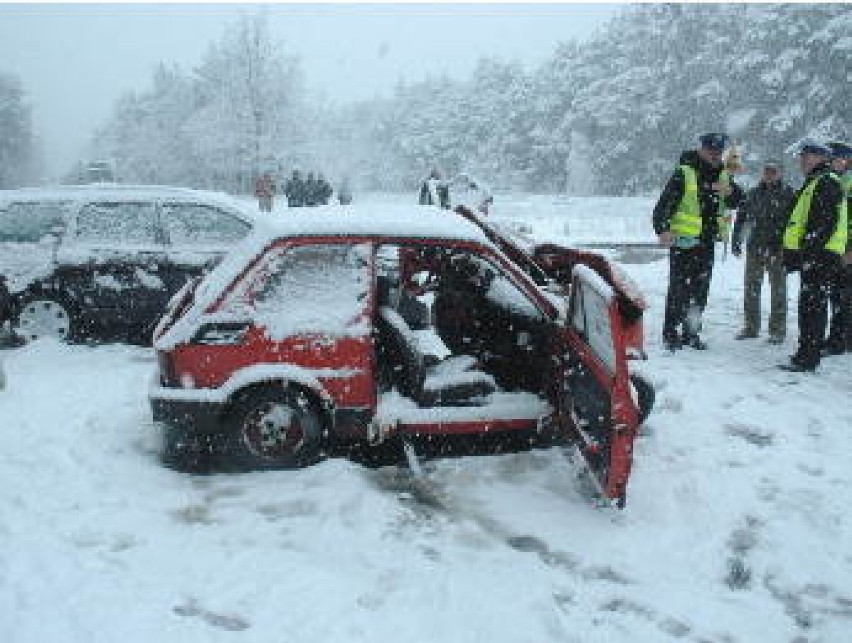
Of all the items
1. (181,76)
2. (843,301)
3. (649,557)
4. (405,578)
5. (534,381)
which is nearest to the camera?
(405,578)

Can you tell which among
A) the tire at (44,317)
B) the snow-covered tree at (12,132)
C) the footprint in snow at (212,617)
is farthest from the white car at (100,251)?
the snow-covered tree at (12,132)

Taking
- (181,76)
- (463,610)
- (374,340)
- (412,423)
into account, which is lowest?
(463,610)

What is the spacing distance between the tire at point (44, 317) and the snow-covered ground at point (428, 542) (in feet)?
6.08

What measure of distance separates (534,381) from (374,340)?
47.2 inches

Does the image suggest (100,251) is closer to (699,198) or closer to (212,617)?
(212,617)

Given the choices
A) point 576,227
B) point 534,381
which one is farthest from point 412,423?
point 576,227

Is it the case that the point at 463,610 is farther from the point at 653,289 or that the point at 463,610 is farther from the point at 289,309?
the point at 653,289

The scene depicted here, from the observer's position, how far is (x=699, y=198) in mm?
8227

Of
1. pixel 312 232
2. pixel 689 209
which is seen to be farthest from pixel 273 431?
pixel 689 209

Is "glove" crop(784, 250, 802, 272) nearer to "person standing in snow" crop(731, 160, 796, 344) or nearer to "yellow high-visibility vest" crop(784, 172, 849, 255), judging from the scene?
"yellow high-visibility vest" crop(784, 172, 849, 255)

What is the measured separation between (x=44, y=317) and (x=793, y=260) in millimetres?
7190

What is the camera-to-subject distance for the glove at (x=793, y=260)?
7848mm

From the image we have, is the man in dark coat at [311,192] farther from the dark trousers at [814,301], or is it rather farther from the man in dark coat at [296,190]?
the dark trousers at [814,301]

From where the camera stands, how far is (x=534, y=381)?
6.05 m
